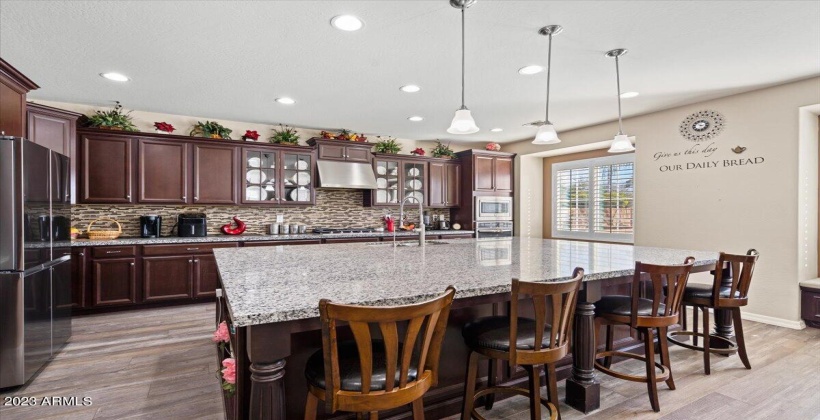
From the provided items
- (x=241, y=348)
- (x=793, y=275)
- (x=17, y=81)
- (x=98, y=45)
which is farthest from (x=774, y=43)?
(x=17, y=81)

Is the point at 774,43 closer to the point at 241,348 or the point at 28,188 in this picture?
the point at 241,348

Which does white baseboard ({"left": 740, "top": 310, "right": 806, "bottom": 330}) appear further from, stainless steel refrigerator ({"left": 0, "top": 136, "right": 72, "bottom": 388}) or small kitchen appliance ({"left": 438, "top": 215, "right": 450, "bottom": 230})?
stainless steel refrigerator ({"left": 0, "top": 136, "right": 72, "bottom": 388})

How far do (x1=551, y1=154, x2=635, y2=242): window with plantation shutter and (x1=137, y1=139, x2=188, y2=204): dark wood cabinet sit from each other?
222 inches

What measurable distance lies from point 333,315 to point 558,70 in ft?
10.2

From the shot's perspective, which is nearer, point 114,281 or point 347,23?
point 347,23

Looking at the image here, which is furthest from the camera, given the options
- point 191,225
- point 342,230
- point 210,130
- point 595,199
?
point 595,199

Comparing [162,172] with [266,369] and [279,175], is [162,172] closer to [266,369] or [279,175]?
[279,175]

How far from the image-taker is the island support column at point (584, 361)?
217 centimetres

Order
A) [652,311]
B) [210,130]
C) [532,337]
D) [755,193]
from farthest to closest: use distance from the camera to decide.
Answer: [210,130]
[755,193]
[652,311]
[532,337]

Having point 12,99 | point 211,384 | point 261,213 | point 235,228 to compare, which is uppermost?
point 12,99

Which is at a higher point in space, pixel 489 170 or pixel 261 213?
pixel 489 170

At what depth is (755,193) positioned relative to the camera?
3.98m

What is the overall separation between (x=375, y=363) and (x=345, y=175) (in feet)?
14.5

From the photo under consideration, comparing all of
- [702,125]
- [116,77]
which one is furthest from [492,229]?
[116,77]
